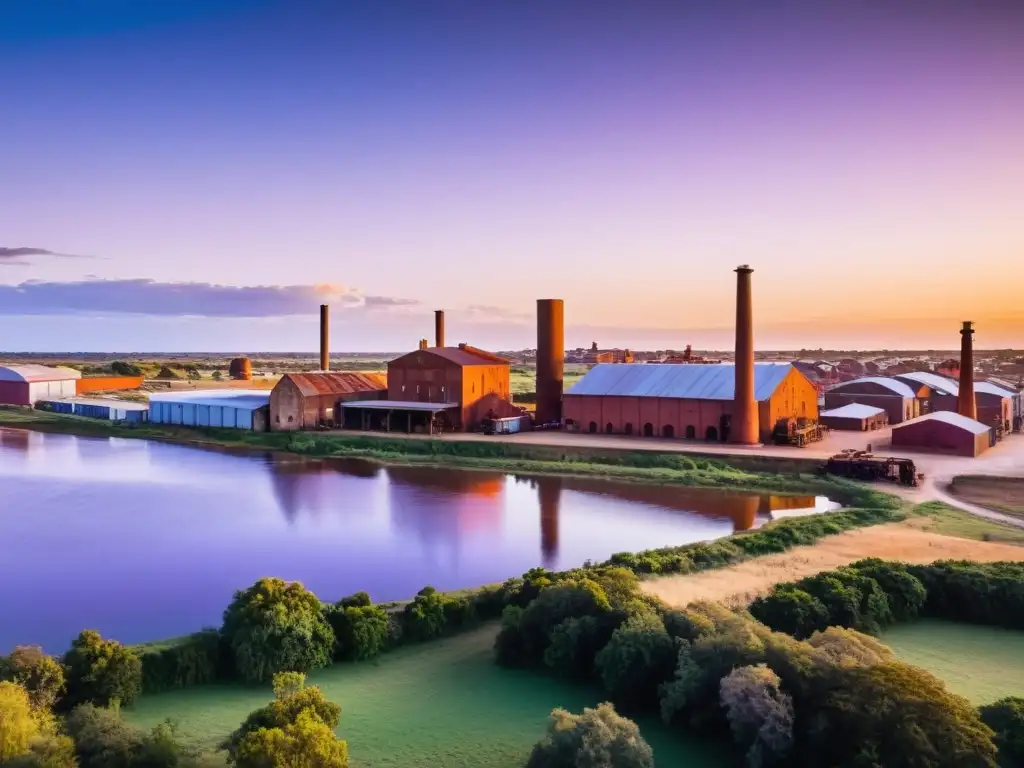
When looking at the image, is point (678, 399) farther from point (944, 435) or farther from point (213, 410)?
point (213, 410)

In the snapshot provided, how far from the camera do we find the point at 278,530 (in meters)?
23.1

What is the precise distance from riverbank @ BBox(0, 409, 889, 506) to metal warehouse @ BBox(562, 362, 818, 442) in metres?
4.68

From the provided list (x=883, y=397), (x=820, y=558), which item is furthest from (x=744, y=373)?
(x=820, y=558)

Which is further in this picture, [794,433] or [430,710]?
[794,433]

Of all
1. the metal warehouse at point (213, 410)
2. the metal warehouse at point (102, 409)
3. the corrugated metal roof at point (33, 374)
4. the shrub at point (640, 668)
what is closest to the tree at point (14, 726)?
the shrub at point (640, 668)

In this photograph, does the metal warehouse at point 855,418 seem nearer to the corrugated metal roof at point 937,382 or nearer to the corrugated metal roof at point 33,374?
the corrugated metal roof at point 937,382

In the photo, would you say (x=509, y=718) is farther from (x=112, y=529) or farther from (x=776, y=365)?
(x=776, y=365)

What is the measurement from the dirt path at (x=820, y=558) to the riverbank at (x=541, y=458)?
5.03 meters

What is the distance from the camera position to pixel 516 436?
131 ft

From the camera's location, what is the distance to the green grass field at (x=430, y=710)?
948 cm

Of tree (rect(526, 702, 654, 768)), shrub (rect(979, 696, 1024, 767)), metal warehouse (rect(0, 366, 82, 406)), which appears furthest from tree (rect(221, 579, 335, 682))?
metal warehouse (rect(0, 366, 82, 406))

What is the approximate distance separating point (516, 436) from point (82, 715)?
31156 millimetres

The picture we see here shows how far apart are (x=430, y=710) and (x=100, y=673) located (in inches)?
172

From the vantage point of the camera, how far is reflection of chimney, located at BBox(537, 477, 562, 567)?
2073cm
